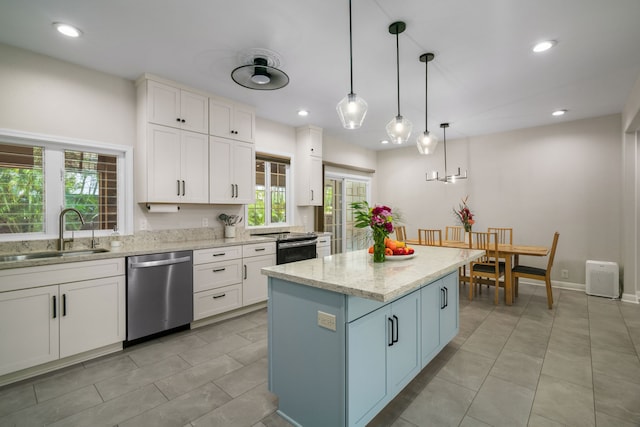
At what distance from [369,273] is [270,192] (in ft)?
10.7

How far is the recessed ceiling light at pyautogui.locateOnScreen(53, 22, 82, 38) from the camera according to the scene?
7.70 feet

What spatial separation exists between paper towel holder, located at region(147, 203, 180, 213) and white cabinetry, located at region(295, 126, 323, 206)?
2094mm

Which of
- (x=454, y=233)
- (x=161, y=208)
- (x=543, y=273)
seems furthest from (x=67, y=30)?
(x=454, y=233)

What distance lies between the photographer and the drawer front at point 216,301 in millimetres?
3287

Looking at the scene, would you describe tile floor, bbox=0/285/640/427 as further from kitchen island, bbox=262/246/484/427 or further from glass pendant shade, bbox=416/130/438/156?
glass pendant shade, bbox=416/130/438/156

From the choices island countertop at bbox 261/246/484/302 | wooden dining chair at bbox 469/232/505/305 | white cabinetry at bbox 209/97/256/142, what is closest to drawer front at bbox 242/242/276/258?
white cabinetry at bbox 209/97/256/142

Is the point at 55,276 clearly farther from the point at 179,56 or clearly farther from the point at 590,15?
the point at 590,15

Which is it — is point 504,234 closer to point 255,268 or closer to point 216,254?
point 255,268

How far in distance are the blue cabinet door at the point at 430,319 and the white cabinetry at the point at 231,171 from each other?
2.65m

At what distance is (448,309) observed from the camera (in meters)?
2.68

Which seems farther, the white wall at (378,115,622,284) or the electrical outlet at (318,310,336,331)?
the white wall at (378,115,622,284)

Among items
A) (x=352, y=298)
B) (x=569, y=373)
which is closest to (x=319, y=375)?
(x=352, y=298)

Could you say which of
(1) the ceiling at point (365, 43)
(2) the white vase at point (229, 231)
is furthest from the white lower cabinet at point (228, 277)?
(1) the ceiling at point (365, 43)

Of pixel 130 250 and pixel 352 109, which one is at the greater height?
pixel 352 109
